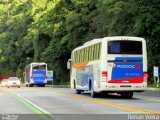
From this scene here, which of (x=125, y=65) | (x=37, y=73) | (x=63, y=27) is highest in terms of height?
(x=63, y=27)

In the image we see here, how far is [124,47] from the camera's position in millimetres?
28594

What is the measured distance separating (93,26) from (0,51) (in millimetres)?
51851

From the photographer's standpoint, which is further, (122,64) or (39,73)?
(39,73)

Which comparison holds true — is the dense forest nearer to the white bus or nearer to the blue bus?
the blue bus

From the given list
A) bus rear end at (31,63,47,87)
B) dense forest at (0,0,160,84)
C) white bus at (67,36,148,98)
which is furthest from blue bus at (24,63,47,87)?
white bus at (67,36,148,98)

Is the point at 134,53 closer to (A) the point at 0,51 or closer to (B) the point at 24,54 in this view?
(B) the point at 24,54

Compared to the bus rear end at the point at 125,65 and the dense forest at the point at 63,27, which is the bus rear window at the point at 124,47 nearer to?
the bus rear end at the point at 125,65

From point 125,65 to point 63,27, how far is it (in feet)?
153

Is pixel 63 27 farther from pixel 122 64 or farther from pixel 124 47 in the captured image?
pixel 122 64

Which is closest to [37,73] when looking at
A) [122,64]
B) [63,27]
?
[63,27]

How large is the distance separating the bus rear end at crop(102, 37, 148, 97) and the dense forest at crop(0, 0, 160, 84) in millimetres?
17050

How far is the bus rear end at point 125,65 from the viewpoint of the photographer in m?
28.4

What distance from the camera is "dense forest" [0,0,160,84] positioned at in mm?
46625

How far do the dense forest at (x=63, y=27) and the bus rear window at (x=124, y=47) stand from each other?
16898 millimetres
